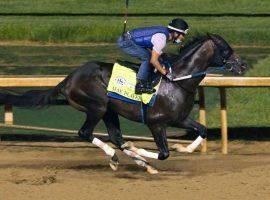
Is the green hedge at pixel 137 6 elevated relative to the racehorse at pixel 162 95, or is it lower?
lower

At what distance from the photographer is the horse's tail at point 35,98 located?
1050cm

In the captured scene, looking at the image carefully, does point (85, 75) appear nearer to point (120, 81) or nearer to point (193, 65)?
point (120, 81)

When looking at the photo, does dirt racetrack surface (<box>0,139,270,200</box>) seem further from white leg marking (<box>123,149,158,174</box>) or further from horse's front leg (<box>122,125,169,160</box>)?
horse's front leg (<box>122,125,169,160</box>)

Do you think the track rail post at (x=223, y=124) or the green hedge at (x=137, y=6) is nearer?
the track rail post at (x=223, y=124)

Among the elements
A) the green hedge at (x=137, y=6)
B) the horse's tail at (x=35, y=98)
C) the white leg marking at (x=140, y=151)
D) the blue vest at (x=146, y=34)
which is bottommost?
the green hedge at (x=137, y=6)

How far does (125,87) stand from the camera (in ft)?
32.5

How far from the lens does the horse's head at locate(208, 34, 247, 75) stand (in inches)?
390

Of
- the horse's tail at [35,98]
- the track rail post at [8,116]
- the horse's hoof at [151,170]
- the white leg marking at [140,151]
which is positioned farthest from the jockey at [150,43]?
the track rail post at [8,116]

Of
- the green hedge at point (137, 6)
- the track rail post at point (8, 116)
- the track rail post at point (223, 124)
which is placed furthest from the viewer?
the green hedge at point (137, 6)

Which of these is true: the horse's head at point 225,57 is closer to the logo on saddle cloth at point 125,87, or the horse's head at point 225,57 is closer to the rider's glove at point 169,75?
the rider's glove at point 169,75

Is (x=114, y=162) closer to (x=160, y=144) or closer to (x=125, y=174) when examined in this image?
(x=125, y=174)

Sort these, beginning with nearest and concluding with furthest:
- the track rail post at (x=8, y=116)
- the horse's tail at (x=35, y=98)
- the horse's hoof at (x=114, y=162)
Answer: the horse's hoof at (x=114, y=162)
the horse's tail at (x=35, y=98)
the track rail post at (x=8, y=116)

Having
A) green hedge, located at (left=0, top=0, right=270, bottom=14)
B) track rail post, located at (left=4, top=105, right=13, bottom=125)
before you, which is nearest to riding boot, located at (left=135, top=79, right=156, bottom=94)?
track rail post, located at (left=4, top=105, right=13, bottom=125)

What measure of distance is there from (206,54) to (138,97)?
2.90 ft
